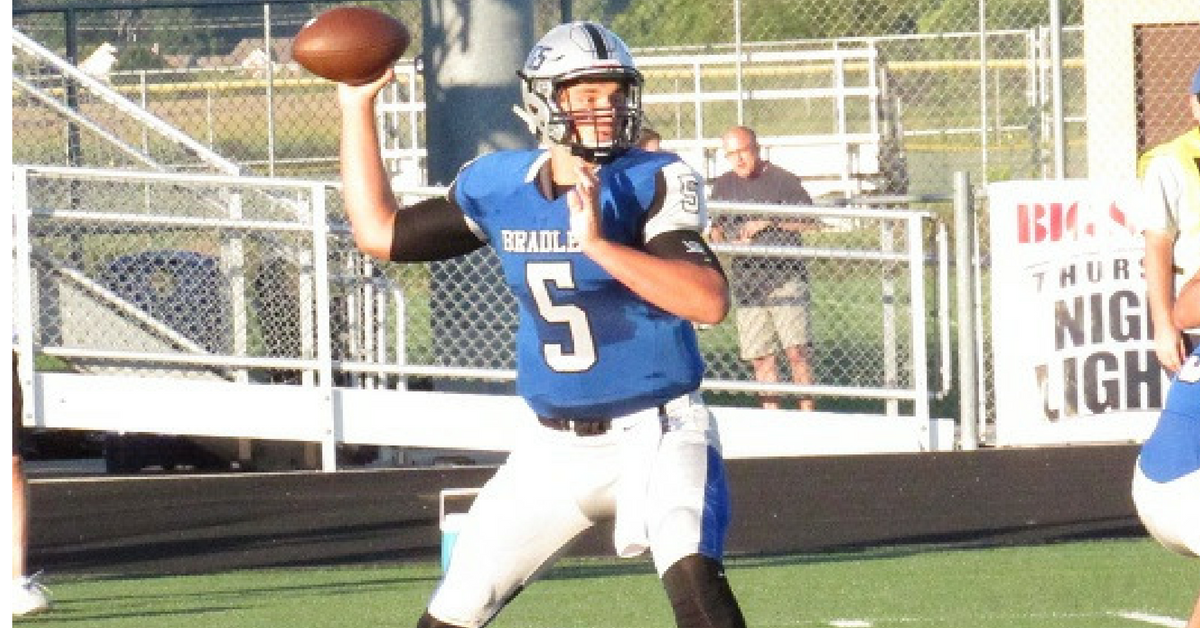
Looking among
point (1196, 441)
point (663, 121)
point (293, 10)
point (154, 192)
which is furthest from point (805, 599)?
point (293, 10)

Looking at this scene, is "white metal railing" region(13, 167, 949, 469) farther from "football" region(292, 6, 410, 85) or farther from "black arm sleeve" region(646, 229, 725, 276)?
"black arm sleeve" region(646, 229, 725, 276)

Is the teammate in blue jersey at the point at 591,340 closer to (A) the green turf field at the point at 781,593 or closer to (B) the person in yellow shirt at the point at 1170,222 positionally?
(B) the person in yellow shirt at the point at 1170,222

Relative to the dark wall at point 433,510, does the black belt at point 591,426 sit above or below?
above

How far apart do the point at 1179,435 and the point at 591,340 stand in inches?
54.9

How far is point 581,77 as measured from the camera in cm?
565

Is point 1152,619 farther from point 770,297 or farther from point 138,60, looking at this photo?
point 138,60

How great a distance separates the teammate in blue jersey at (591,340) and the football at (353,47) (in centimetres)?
20

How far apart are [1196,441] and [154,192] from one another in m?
10.7

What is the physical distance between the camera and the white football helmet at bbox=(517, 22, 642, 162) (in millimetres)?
5645

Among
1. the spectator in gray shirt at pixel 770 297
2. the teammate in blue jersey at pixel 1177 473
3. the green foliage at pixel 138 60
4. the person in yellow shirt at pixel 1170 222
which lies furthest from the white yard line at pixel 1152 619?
the green foliage at pixel 138 60

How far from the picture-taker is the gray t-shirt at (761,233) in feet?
44.3

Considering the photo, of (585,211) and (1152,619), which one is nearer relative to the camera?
(585,211)

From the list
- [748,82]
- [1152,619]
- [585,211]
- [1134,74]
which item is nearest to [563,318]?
[585,211]

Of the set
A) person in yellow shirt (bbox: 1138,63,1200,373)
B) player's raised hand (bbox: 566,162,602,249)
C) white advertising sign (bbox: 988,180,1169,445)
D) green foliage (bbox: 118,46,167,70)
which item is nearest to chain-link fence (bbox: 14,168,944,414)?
white advertising sign (bbox: 988,180,1169,445)
